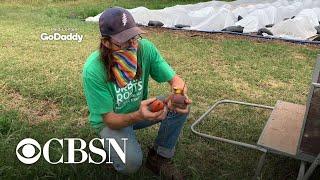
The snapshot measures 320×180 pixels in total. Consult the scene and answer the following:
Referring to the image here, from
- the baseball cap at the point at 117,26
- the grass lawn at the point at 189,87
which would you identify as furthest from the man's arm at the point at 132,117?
the grass lawn at the point at 189,87

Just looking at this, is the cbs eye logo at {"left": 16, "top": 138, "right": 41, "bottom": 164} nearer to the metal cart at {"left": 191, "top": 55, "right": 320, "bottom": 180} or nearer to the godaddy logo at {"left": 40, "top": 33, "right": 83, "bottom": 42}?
the metal cart at {"left": 191, "top": 55, "right": 320, "bottom": 180}

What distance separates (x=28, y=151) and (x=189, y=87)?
2141mm

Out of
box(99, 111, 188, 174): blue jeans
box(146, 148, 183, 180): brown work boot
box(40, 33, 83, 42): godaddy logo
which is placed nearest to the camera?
box(99, 111, 188, 174): blue jeans

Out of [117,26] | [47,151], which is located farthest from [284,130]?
[47,151]

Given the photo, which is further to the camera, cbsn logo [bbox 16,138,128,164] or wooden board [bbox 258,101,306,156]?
cbsn logo [bbox 16,138,128,164]

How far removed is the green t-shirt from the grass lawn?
492mm

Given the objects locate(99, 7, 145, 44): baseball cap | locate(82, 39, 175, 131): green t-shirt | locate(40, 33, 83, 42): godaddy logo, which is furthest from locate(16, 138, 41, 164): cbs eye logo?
locate(40, 33, 83, 42): godaddy logo

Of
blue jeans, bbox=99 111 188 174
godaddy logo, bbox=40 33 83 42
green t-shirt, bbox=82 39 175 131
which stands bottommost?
godaddy logo, bbox=40 33 83 42

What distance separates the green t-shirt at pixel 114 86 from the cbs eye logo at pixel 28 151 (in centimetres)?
67

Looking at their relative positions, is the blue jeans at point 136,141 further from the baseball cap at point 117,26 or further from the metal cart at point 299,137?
the baseball cap at point 117,26

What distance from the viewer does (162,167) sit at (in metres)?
2.90

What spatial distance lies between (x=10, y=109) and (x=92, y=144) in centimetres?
122

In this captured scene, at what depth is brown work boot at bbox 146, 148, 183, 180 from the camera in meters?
2.89

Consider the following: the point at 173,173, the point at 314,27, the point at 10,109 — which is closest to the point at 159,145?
the point at 173,173
